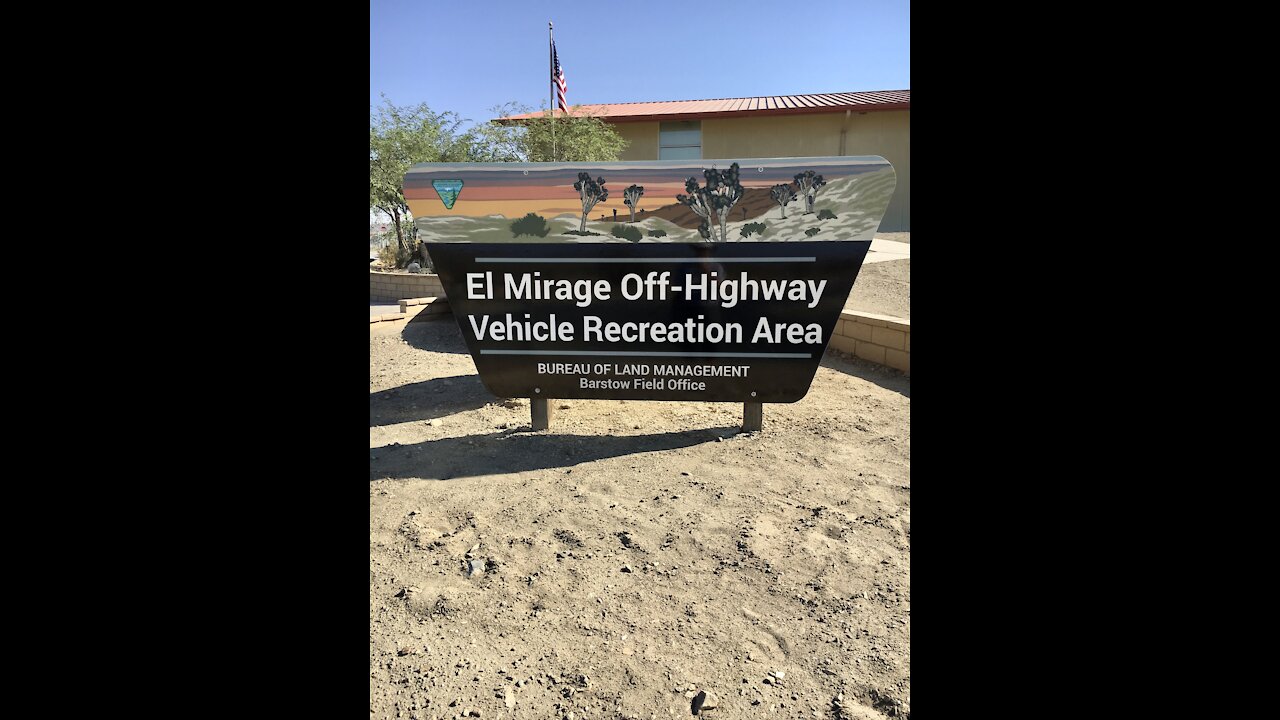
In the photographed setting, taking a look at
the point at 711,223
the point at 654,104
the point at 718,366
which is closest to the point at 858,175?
the point at 711,223

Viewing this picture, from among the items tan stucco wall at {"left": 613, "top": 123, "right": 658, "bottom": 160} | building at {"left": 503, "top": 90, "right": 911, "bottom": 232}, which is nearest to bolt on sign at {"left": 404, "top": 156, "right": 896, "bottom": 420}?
building at {"left": 503, "top": 90, "right": 911, "bottom": 232}

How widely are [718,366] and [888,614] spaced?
1.94 meters

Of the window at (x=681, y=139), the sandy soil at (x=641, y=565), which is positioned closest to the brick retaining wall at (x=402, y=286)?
the sandy soil at (x=641, y=565)

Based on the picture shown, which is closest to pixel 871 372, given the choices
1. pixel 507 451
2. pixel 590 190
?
pixel 590 190

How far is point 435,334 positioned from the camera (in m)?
7.98

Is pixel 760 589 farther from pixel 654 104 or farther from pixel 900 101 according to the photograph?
pixel 654 104

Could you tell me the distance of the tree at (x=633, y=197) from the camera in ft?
12.7

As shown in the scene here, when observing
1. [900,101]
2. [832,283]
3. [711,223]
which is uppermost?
[900,101]

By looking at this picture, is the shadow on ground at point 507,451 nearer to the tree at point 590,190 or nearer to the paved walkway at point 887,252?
the tree at point 590,190

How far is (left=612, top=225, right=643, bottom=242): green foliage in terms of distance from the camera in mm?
3891

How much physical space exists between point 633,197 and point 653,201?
0.13 metres

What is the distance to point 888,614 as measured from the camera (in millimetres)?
2359

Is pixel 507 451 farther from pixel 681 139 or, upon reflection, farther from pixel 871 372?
pixel 681 139

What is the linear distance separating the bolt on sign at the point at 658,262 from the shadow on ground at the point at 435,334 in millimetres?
3259
